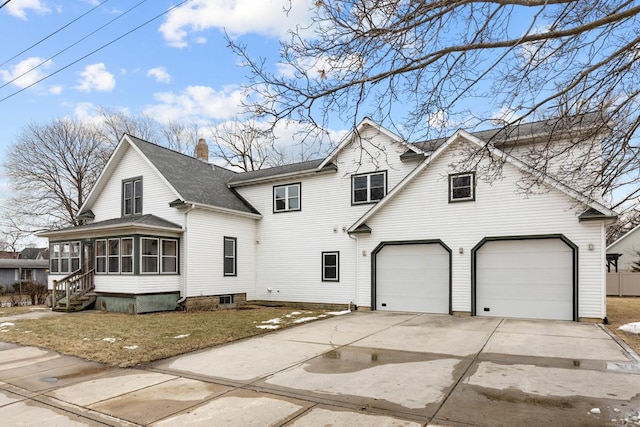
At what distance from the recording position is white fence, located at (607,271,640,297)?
24.1 m

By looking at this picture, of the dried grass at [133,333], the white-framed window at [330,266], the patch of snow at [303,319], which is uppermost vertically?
the white-framed window at [330,266]

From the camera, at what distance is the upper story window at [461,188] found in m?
13.8

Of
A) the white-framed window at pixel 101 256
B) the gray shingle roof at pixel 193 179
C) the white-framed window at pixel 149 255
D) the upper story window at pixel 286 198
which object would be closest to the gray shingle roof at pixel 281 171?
the upper story window at pixel 286 198

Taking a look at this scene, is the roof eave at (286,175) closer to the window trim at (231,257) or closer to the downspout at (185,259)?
the window trim at (231,257)

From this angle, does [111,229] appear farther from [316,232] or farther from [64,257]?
[316,232]

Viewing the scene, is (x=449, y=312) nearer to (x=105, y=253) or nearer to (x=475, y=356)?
(x=475, y=356)

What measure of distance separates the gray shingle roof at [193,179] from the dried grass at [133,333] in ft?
16.1

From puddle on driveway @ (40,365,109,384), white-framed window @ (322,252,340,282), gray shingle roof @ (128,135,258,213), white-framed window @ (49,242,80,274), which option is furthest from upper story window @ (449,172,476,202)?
white-framed window @ (49,242,80,274)

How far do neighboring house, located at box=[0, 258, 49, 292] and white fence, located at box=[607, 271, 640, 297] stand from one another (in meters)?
45.6

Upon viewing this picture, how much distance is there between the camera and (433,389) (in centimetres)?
564

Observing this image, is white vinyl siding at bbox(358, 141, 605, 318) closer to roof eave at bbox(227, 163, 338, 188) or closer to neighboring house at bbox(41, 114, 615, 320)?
neighboring house at bbox(41, 114, 615, 320)

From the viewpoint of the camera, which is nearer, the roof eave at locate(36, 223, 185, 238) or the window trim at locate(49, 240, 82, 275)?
the roof eave at locate(36, 223, 185, 238)

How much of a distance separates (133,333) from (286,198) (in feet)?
30.7

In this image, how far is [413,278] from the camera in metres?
14.9
